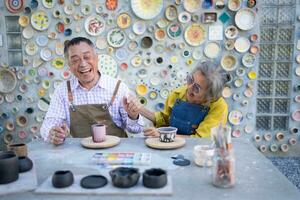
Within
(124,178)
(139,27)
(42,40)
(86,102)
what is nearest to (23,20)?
(42,40)

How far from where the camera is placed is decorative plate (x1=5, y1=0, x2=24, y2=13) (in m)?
3.75

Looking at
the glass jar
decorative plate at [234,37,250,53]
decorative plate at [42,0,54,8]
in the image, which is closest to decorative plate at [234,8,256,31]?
decorative plate at [234,37,250,53]

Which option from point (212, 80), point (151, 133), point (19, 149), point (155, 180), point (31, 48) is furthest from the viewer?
point (31, 48)

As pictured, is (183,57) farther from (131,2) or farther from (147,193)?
(147,193)

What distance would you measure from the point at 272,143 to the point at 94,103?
8.67ft

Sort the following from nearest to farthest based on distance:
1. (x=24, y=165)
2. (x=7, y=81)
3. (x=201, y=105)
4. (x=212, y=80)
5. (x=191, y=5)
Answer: (x=24, y=165) < (x=212, y=80) < (x=201, y=105) < (x=191, y=5) < (x=7, y=81)

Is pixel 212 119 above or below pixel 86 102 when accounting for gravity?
below

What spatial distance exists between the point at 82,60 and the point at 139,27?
160cm

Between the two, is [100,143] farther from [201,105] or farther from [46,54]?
[46,54]

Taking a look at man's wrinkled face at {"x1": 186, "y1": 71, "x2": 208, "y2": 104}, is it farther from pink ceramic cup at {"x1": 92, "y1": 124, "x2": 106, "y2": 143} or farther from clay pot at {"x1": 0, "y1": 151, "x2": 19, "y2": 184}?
clay pot at {"x1": 0, "y1": 151, "x2": 19, "y2": 184}

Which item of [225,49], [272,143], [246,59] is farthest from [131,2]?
[272,143]

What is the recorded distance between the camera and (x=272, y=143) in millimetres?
4008

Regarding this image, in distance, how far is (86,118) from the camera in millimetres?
2305

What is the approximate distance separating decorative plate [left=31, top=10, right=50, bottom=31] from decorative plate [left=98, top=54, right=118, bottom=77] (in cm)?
75
